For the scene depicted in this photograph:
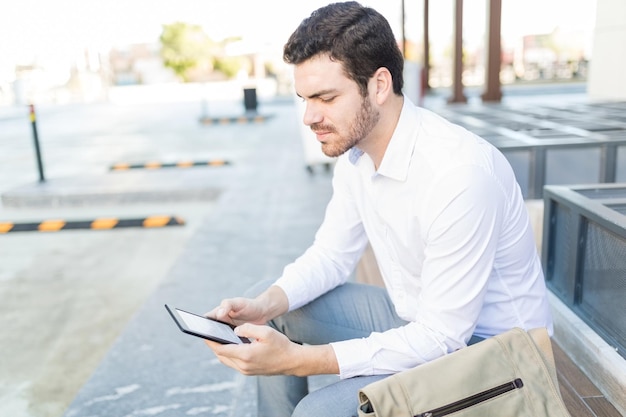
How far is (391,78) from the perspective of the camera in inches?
64.6

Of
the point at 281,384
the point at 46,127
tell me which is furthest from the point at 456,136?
the point at 46,127

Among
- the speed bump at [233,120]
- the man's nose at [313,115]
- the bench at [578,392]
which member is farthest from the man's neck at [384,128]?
the speed bump at [233,120]

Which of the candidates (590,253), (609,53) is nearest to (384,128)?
(590,253)

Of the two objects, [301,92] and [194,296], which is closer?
[301,92]

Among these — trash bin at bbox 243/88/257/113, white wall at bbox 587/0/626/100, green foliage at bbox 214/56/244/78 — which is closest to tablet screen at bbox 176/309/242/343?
white wall at bbox 587/0/626/100

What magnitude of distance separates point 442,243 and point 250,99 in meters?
14.6

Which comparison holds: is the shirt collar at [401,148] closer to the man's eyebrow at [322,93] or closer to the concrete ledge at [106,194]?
the man's eyebrow at [322,93]

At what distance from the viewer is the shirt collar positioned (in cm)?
159

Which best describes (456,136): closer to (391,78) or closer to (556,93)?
(391,78)

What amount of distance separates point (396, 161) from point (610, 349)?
1.00 meters

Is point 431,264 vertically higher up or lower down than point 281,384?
higher up

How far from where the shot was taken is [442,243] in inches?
57.8

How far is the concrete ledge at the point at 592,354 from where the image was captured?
6.07ft

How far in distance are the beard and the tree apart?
36.3 meters
